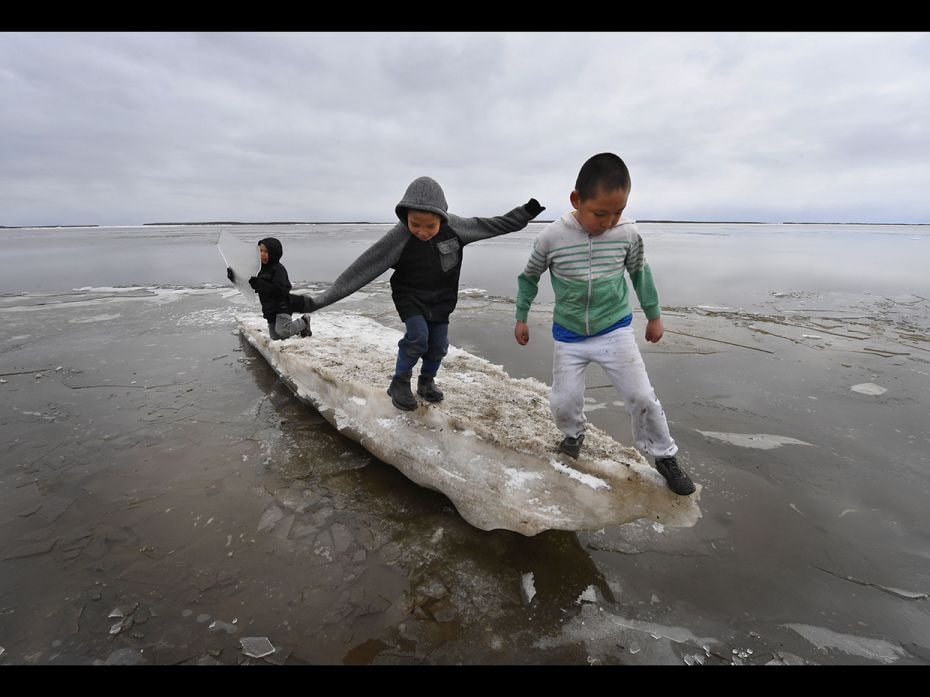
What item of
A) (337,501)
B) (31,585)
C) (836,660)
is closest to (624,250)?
(836,660)

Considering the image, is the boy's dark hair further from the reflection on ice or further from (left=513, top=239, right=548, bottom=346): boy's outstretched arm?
the reflection on ice

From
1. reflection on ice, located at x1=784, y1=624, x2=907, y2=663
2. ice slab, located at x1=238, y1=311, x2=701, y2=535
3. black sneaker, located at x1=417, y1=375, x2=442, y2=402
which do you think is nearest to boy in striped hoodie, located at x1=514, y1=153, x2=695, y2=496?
ice slab, located at x1=238, y1=311, x2=701, y2=535

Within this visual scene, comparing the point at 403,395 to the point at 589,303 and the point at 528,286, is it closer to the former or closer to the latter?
the point at 528,286

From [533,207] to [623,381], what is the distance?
5.43ft

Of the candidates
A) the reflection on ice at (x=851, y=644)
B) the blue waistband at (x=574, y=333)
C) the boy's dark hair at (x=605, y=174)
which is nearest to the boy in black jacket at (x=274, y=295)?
the blue waistband at (x=574, y=333)

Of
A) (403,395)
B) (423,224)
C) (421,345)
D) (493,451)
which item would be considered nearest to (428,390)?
(403,395)

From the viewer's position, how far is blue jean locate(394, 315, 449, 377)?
11.7 ft

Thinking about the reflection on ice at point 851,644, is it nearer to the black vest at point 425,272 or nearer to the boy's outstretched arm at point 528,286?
the boy's outstretched arm at point 528,286

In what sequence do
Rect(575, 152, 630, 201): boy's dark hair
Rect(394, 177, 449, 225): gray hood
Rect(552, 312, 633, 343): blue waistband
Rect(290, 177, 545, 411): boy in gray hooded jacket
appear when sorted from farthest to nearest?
Rect(290, 177, 545, 411): boy in gray hooded jacket, Rect(394, 177, 449, 225): gray hood, Rect(552, 312, 633, 343): blue waistband, Rect(575, 152, 630, 201): boy's dark hair

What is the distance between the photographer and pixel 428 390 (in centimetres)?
416

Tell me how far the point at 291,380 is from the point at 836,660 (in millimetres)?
5662

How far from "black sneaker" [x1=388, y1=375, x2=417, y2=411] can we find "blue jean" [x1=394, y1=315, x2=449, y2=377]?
0.27 feet
